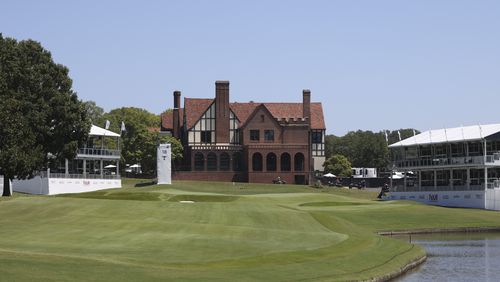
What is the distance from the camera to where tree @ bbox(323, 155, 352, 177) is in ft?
506

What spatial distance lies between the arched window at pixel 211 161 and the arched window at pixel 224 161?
0.94m

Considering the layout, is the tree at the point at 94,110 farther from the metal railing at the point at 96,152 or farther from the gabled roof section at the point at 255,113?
the metal railing at the point at 96,152

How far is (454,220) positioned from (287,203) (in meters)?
17.1

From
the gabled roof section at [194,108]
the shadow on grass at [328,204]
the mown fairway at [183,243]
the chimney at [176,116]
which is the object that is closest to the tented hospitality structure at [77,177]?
the gabled roof section at [194,108]

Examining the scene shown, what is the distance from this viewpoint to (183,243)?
130ft

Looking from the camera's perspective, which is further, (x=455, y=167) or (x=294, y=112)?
(x=294, y=112)

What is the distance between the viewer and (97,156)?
112 metres

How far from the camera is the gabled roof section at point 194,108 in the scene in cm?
13762

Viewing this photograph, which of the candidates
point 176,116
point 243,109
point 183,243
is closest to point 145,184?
point 176,116

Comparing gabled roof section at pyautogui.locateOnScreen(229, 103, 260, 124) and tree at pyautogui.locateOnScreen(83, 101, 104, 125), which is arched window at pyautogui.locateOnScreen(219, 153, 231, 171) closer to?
gabled roof section at pyautogui.locateOnScreen(229, 103, 260, 124)

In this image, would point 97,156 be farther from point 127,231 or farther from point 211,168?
point 127,231

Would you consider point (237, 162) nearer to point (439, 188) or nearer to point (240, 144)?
point (240, 144)

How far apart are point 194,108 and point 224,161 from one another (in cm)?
1200

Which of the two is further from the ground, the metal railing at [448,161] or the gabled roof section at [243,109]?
the gabled roof section at [243,109]
